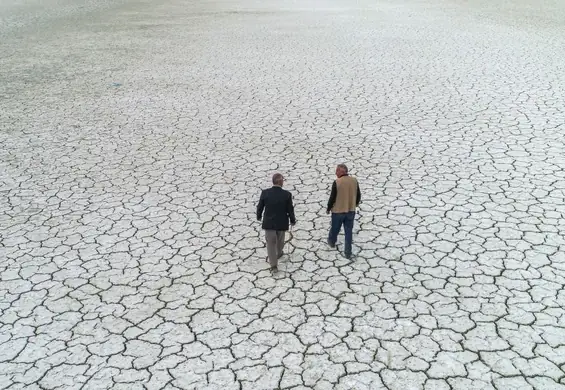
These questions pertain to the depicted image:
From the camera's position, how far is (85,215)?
666 centimetres

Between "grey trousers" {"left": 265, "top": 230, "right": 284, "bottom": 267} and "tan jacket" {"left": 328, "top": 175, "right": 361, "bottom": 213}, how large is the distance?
591mm

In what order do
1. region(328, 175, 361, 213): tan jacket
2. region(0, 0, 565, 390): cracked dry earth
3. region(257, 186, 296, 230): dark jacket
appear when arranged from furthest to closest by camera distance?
region(328, 175, 361, 213): tan jacket → region(257, 186, 296, 230): dark jacket → region(0, 0, 565, 390): cracked dry earth

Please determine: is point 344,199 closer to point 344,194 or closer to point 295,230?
point 344,194

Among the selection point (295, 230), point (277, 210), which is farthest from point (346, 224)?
point (295, 230)

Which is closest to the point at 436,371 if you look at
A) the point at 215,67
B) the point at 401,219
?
the point at 401,219

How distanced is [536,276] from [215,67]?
10.9 meters

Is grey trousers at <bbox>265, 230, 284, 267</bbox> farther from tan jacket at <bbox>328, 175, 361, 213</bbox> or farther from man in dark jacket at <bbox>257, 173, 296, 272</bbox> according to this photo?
tan jacket at <bbox>328, 175, 361, 213</bbox>

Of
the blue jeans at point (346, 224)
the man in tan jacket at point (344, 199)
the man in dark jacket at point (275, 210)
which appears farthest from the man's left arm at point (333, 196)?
the man in dark jacket at point (275, 210)

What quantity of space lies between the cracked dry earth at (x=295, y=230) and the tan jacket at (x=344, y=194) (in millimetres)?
586

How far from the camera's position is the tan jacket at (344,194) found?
17.3 ft

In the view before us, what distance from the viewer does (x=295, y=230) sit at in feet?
20.2

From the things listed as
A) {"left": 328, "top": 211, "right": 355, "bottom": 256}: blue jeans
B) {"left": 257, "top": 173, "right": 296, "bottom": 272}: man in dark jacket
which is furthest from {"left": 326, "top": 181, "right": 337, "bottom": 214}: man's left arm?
{"left": 257, "top": 173, "right": 296, "bottom": 272}: man in dark jacket

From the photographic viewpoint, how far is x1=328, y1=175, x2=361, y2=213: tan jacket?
5.28 metres

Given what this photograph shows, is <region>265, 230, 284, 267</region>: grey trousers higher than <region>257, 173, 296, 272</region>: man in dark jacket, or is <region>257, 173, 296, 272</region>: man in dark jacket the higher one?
<region>257, 173, 296, 272</region>: man in dark jacket
